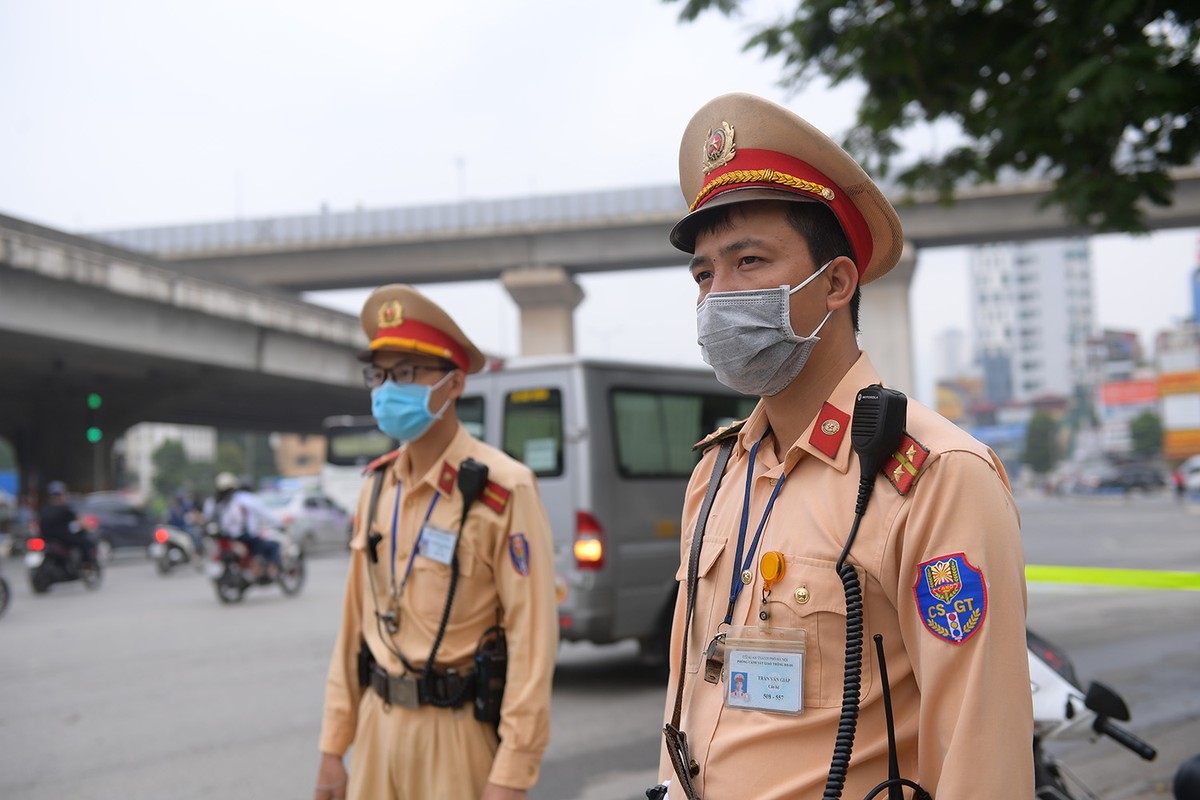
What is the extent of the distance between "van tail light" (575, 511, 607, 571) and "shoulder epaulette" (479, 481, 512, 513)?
493 cm

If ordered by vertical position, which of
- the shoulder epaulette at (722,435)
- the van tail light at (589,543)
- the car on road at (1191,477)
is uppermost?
the shoulder epaulette at (722,435)

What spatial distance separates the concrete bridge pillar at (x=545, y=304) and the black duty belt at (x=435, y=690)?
34.9 m

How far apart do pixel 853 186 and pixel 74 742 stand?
274 inches

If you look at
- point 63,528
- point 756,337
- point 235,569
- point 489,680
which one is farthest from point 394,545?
point 63,528

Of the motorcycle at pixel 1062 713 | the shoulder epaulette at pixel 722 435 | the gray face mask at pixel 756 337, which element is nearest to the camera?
the gray face mask at pixel 756 337

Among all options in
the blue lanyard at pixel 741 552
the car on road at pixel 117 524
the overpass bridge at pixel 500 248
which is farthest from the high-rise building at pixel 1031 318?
the blue lanyard at pixel 741 552

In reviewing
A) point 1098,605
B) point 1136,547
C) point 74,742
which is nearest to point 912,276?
point 1136,547

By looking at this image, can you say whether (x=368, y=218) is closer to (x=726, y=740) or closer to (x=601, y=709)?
(x=601, y=709)

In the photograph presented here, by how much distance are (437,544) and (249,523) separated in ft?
41.5

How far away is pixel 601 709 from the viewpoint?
25.5 ft

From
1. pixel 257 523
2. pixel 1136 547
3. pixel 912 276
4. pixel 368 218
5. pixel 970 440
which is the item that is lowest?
pixel 1136 547

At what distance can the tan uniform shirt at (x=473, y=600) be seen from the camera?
2906 millimetres

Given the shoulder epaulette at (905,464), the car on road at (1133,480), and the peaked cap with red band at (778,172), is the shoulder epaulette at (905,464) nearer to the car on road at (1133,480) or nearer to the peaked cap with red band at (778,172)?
the peaked cap with red band at (778,172)

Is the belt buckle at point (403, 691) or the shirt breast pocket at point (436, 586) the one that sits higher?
the shirt breast pocket at point (436, 586)
